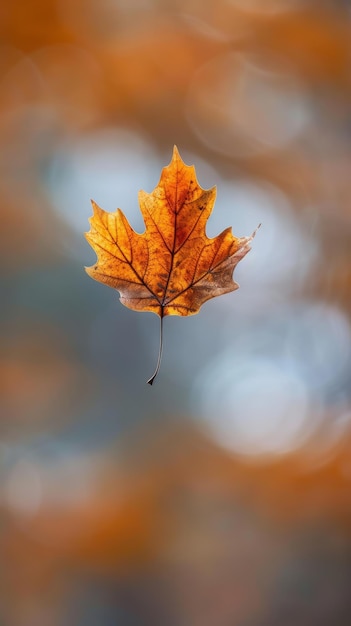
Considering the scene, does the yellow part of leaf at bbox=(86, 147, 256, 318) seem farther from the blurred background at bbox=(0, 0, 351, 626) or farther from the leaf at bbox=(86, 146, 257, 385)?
A: the blurred background at bbox=(0, 0, 351, 626)

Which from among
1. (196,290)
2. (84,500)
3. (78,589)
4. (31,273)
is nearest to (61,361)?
(31,273)

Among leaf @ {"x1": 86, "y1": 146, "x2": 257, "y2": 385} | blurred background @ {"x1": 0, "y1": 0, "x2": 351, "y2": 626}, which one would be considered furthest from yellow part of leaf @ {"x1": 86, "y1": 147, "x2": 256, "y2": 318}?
blurred background @ {"x1": 0, "y1": 0, "x2": 351, "y2": 626}

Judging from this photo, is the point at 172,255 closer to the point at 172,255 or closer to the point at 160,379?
the point at 172,255

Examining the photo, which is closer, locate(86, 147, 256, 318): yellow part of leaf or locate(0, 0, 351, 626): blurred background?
locate(86, 147, 256, 318): yellow part of leaf

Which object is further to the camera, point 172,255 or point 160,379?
point 160,379

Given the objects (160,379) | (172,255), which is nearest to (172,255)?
(172,255)

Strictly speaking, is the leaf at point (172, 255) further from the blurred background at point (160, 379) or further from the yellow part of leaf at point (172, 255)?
the blurred background at point (160, 379)

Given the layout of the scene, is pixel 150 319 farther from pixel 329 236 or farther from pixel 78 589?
pixel 78 589

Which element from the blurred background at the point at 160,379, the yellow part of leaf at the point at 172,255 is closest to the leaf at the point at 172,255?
the yellow part of leaf at the point at 172,255
